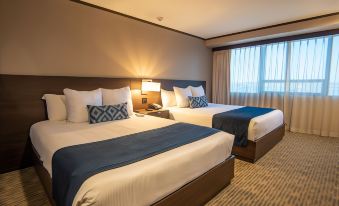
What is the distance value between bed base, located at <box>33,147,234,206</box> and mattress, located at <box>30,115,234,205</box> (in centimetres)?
4

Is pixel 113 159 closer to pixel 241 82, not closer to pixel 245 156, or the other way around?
pixel 245 156

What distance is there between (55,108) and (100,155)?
1.61 metres

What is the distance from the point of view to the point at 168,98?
4.16 meters

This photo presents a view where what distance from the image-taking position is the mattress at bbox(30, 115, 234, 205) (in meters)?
1.08

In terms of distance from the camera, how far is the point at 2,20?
7.47 ft

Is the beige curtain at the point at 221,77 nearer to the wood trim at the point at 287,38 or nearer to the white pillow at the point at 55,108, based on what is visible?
the wood trim at the point at 287,38

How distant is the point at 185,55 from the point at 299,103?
9.39 ft

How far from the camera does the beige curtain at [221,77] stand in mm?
5418

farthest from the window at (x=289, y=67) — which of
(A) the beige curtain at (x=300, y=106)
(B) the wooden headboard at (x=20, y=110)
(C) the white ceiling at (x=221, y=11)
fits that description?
(B) the wooden headboard at (x=20, y=110)

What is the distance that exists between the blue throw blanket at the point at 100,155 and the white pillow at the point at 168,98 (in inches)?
86.5

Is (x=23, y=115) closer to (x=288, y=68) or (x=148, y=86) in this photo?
(x=148, y=86)

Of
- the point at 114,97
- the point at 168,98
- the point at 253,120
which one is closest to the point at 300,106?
the point at 253,120

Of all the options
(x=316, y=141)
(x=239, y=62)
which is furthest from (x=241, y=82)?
(x=316, y=141)

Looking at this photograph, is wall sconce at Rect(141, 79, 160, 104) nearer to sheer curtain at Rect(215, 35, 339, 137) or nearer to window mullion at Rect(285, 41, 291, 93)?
sheer curtain at Rect(215, 35, 339, 137)
